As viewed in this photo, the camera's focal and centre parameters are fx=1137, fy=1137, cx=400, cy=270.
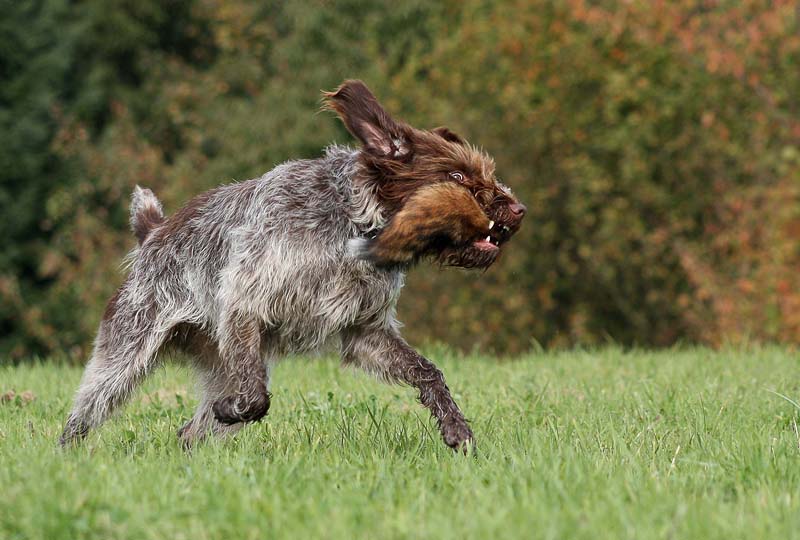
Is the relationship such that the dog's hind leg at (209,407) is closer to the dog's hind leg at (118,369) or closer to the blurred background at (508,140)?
the dog's hind leg at (118,369)

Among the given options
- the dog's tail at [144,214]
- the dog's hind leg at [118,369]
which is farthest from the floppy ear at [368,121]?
the dog's tail at [144,214]

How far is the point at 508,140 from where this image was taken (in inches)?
711

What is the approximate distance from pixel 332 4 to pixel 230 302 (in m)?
16.7

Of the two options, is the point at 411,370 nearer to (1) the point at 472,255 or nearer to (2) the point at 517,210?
(1) the point at 472,255

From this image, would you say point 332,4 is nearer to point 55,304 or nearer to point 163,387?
point 55,304

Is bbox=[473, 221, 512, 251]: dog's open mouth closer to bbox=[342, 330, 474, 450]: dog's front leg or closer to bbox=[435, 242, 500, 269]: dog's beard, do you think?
bbox=[435, 242, 500, 269]: dog's beard

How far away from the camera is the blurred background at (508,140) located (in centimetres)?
1592

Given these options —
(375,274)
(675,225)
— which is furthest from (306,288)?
(675,225)

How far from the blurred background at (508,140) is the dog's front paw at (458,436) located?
297 inches

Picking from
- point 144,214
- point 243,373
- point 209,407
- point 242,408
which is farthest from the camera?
point 144,214

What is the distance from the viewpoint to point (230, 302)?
19.3ft

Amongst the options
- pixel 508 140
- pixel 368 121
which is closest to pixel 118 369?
pixel 368 121

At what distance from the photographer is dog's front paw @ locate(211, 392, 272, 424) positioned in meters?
5.62

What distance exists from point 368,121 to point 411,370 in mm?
1278
